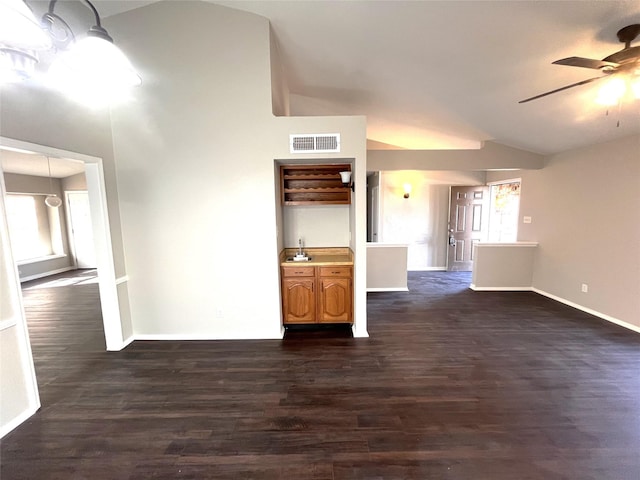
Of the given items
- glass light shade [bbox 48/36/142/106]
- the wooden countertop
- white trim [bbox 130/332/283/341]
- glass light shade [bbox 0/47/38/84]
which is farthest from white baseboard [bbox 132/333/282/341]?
glass light shade [bbox 0/47/38/84]

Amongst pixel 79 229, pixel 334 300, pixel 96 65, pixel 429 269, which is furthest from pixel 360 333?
pixel 79 229

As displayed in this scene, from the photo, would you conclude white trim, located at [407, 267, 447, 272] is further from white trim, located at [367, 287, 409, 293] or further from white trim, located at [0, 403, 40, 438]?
white trim, located at [0, 403, 40, 438]

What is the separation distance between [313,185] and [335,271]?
126 cm

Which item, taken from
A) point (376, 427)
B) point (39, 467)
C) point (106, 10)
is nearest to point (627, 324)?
point (376, 427)

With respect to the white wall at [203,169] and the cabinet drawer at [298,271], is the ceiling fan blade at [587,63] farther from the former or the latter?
the cabinet drawer at [298,271]

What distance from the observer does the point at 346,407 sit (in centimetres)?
222

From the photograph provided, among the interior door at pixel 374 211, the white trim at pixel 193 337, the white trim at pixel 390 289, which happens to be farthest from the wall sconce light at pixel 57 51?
the interior door at pixel 374 211

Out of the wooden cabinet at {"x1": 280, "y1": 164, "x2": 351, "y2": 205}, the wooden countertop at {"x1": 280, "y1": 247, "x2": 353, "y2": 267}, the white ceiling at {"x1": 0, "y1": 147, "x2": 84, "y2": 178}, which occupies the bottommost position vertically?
the wooden countertop at {"x1": 280, "y1": 247, "x2": 353, "y2": 267}

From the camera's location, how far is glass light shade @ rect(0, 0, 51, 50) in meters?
1.07

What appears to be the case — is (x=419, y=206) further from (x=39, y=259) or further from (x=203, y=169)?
(x=39, y=259)

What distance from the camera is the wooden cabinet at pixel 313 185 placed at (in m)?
3.70

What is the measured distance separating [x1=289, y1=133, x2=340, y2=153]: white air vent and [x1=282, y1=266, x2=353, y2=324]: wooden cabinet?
56.7 inches

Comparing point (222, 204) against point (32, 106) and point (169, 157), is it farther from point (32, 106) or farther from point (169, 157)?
point (32, 106)

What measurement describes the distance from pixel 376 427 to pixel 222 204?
106 inches
